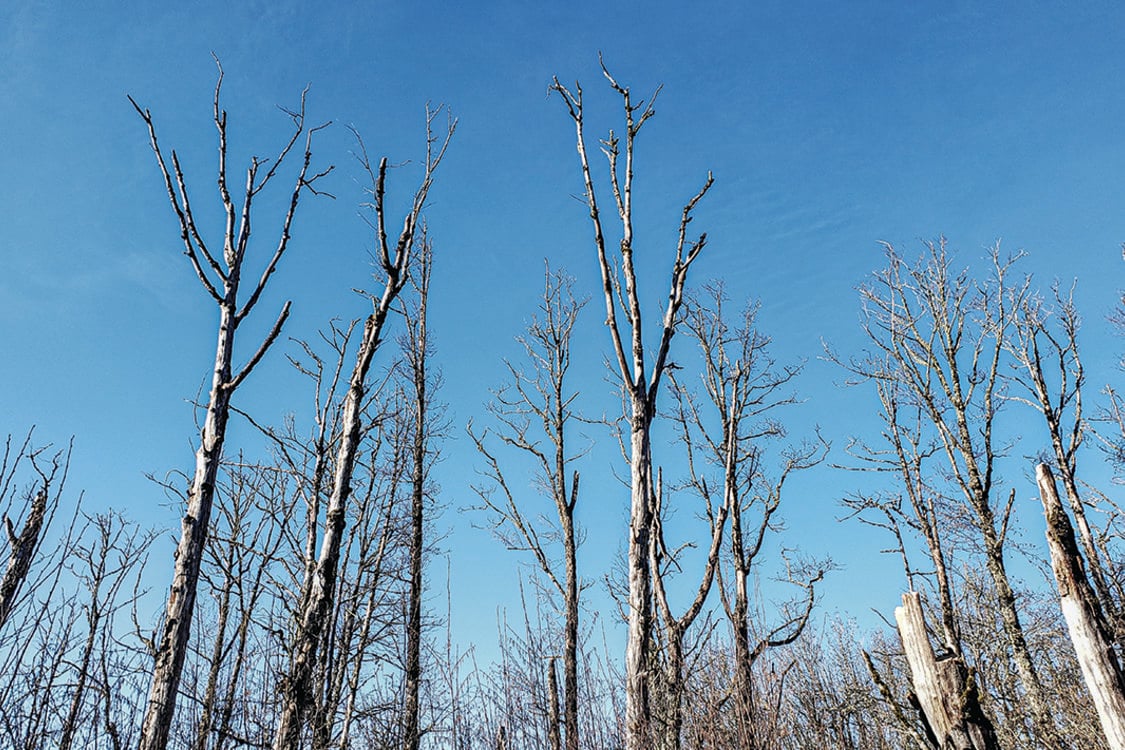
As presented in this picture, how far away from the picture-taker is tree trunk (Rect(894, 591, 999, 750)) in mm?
4219

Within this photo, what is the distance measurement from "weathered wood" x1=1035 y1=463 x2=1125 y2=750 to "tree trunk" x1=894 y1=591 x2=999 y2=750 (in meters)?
0.91

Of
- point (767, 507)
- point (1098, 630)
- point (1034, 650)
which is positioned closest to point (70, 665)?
point (1098, 630)

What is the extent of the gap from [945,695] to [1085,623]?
1287 millimetres

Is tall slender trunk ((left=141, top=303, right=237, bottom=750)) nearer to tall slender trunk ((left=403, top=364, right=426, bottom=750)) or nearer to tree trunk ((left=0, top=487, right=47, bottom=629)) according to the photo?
tree trunk ((left=0, top=487, right=47, bottom=629))

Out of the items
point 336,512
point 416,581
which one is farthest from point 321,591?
point 416,581

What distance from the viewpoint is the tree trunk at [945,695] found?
4219mm

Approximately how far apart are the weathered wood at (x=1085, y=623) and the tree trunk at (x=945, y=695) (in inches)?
35.6

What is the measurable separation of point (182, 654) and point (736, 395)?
11074 mm

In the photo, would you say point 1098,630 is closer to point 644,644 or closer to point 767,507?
point 644,644

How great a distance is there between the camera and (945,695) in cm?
432

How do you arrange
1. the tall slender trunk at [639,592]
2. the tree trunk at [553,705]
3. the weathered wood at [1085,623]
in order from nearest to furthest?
1. the weathered wood at [1085,623]
2. the tall slender trunk at [639,592]
3. the tree trunk at [553,705]

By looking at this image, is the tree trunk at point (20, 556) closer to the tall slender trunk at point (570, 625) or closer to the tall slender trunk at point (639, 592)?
the tall slender trunk at point (639, 592)

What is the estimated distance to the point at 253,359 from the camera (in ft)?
18.1

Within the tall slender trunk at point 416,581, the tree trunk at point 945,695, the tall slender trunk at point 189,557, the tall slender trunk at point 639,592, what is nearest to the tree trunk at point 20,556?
the tall slender trunk at point 189,557
